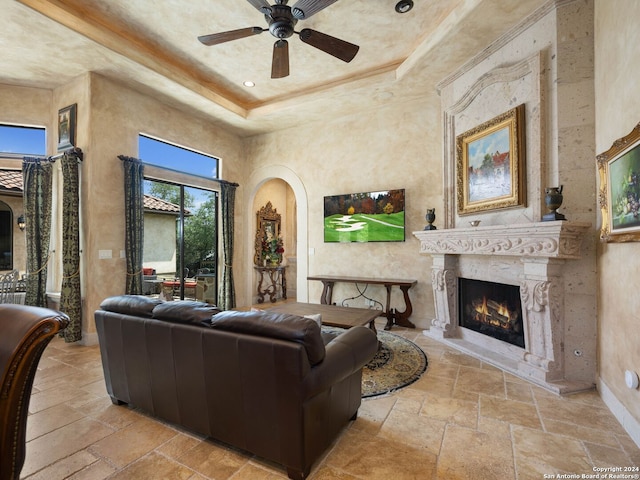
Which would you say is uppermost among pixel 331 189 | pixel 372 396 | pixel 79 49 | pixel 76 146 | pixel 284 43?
pixel 79 49

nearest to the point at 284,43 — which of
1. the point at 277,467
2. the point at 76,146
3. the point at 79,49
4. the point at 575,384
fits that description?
the point at 79,49

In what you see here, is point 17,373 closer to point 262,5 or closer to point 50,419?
point 50,419

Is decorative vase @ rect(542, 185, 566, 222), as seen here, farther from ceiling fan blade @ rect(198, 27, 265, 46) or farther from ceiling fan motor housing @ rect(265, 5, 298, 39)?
ceiling fan blade @ rect(198, 27, 265, 46)

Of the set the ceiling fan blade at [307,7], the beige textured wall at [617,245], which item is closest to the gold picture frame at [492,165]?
the beige textured wall at [617,245]

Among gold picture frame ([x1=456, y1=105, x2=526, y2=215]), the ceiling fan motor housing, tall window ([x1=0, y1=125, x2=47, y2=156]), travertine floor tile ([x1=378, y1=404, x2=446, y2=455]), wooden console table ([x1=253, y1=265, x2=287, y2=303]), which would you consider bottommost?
travertine floor tile ([x1=378, y1=404, x2=446, y2=455])

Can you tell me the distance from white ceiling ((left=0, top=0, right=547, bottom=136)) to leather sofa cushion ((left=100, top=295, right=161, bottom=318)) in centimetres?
299

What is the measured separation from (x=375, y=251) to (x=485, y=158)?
2227mm

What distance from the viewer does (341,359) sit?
184 centimetres

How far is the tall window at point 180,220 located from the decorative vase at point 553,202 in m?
5.15

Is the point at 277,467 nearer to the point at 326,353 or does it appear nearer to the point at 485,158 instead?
the point at 326,353

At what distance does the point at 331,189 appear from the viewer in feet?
18.6

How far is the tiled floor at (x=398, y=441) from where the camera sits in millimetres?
1751

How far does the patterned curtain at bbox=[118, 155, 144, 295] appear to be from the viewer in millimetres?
4297

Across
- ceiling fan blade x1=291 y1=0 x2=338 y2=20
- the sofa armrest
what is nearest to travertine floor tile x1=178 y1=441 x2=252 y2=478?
the sofa armrest
